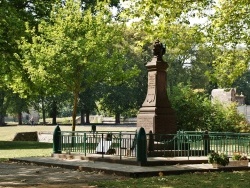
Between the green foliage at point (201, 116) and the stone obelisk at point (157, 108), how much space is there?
14.3m

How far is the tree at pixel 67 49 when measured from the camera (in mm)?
31656

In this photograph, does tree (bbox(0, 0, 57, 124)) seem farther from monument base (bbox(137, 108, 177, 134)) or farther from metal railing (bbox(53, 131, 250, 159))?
monument base (bbox(137, 108, 177, 134))

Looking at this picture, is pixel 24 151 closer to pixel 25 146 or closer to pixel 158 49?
pixel 25 146

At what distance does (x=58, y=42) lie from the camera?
31.7 meters

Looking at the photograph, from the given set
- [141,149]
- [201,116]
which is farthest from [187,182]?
[201,116]

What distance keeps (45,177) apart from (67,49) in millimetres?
17839

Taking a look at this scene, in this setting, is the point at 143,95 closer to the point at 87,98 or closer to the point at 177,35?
the point at 87,98

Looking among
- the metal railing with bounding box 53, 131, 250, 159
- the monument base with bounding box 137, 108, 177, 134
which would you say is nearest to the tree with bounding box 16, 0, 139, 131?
the metal railing with bounding box 53, 131, 250, 159

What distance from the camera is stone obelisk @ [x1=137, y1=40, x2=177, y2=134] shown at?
834 inches

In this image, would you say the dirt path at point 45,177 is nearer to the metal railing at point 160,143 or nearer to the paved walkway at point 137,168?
the paved walkway at point 137,168

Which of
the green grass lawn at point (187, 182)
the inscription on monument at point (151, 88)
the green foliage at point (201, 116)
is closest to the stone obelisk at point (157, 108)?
the inscription on monument at point (151, 88)

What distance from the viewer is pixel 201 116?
119ft

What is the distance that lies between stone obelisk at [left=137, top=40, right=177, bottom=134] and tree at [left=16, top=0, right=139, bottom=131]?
10808 mm

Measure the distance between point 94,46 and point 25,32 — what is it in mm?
4809
